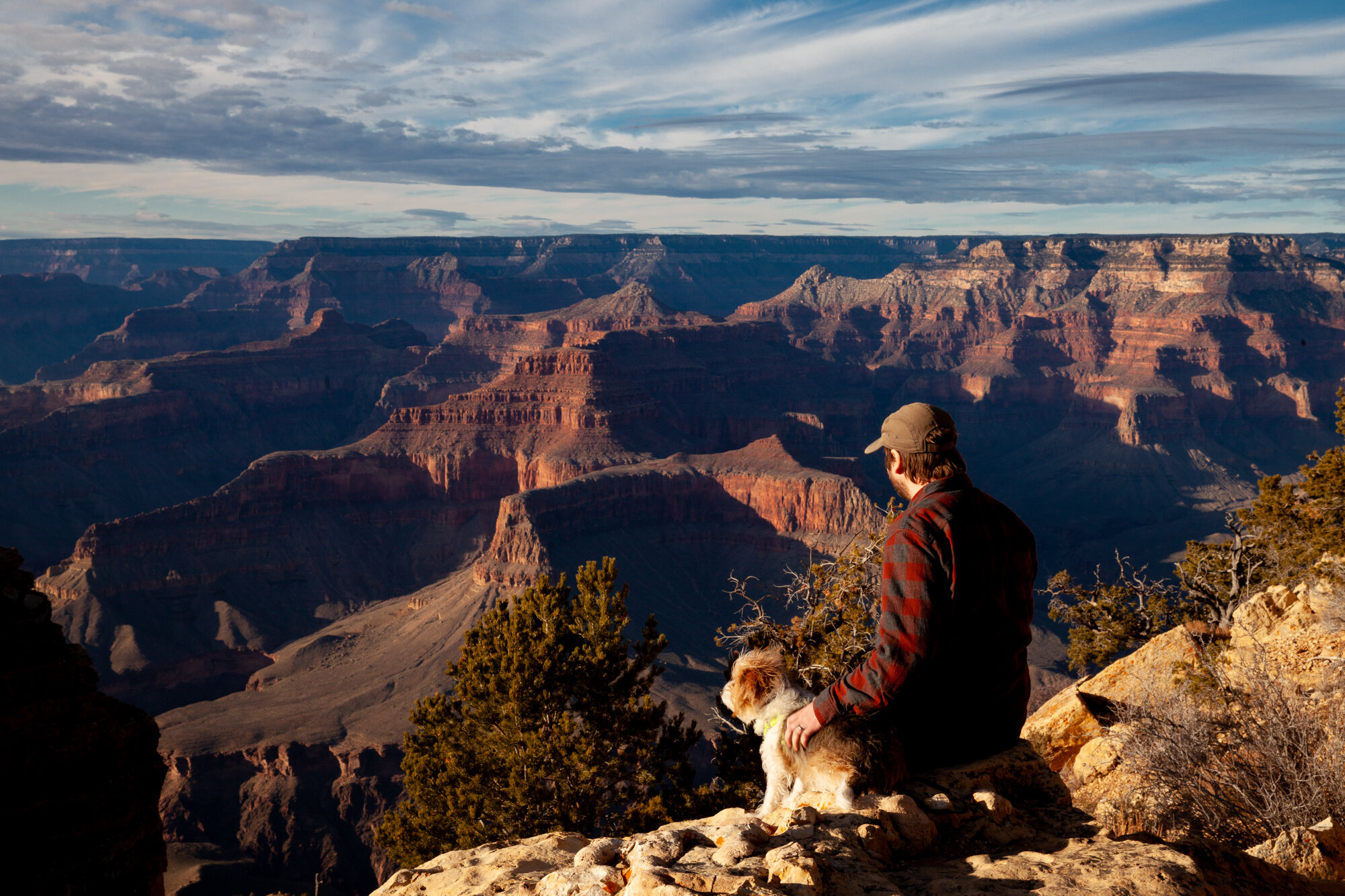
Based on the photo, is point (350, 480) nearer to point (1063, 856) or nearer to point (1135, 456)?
point (1063, 856)

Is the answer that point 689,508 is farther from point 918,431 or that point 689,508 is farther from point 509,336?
point 509,336

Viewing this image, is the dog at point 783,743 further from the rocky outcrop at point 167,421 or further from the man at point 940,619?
the rocky outcrop at point 167,421

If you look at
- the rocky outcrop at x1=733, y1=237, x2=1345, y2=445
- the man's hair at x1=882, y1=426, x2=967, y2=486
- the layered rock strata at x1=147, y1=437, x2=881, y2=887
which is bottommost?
the layered rock strata at x1=147, y1=437, x2=881, y2=887

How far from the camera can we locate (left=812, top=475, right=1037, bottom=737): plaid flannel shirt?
→ 630cm

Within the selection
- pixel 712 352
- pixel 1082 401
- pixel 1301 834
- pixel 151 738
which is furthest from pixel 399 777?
pixel 1082 401

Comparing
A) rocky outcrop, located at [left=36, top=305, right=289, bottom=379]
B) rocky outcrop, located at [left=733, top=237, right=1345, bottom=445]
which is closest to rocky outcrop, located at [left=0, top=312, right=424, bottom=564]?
rocky outcrop, located at [left=36, top=305, right=289, bottom=379]

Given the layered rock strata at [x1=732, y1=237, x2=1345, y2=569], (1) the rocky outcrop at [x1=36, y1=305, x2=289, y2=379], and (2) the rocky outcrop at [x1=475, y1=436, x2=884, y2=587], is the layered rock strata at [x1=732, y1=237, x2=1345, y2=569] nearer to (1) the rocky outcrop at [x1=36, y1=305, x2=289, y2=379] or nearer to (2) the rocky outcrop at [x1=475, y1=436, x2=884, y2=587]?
(2) the rocky outcrop at [x1=475, y1=436, x2=884, y2=587]

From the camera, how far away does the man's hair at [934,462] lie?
261 inches

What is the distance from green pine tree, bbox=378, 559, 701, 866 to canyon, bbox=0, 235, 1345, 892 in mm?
32913

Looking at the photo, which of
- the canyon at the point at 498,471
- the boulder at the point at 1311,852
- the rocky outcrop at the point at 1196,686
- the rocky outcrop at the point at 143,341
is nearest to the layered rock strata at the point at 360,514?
the canyon at the point at 498,471

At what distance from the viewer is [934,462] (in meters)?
6.69

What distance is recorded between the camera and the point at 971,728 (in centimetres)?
697

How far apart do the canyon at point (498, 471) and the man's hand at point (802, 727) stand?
45907mm

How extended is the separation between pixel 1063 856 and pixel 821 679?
259 inches
